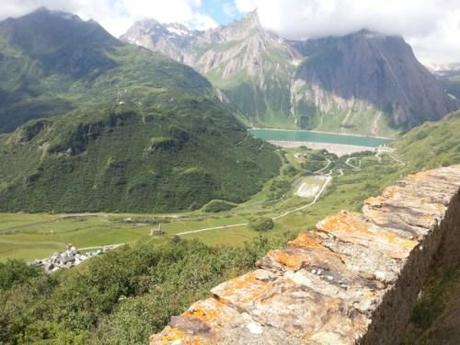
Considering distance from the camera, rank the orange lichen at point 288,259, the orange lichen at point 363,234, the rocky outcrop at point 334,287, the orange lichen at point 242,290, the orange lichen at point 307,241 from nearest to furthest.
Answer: the rocky outcrop at point 334,287 → the orange lichen at point 242,290 → the orange lichen at point 288,259 → the orange lichen at point 363,234 → the orange lichen at point 307,241

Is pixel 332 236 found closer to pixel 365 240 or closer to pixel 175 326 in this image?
pixel 365 240

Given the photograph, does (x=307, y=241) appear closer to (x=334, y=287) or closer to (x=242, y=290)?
(x=334, y=287)

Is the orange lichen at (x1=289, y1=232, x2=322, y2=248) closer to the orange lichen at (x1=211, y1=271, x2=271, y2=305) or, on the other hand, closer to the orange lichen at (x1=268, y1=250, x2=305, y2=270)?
the orange lichen at (x1=268, y1=250, x2=305, y2=270)

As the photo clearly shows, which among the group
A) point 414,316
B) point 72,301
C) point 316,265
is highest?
point 316,265

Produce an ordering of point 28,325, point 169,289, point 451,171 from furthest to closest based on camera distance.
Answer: point 169,289 → point 28,325 → point 451,171

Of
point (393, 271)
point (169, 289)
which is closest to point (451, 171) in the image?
point (393, 271)

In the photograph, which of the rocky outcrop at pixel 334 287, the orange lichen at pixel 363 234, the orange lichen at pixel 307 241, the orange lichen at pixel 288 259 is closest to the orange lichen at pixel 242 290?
the rocky outcrop at pixel 334 287

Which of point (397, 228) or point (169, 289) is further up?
point (397, 228)

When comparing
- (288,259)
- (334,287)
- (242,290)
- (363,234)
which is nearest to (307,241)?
(288,259)

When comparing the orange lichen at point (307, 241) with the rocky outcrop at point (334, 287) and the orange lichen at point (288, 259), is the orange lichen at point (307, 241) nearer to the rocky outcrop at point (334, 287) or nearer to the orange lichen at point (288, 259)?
the rocky outcrop at point (334, 287)
